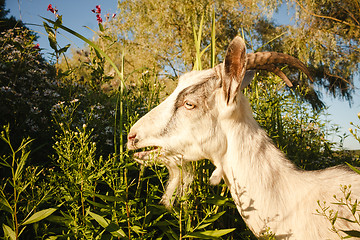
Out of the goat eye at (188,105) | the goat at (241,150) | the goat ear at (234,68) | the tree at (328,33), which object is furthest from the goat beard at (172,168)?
the tree at (328,33)

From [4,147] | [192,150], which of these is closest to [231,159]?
[192,150]

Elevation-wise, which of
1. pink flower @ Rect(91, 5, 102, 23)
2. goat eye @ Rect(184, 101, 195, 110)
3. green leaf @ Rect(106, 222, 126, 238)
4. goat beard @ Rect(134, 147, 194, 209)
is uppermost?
pink flower @ Rect(91, 5, 102, 23)

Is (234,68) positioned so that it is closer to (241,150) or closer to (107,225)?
(241,150)

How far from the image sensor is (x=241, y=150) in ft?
5.70

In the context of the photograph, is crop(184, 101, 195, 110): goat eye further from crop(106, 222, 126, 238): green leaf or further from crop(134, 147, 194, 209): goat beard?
crop(106, 222, 126, 238): green leaf

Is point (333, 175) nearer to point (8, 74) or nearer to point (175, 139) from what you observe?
point (175, 139)

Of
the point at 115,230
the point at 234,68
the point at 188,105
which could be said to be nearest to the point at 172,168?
the point at 188,105

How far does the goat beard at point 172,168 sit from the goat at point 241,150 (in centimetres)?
4

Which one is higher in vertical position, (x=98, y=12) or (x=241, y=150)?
(x=98, y=12)

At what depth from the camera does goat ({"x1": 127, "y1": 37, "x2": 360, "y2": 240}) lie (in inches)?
63.7

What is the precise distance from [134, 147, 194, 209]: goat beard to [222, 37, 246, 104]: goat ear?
0.55 metres

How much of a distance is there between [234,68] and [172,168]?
0.88 m

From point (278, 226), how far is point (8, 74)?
328 centimetres

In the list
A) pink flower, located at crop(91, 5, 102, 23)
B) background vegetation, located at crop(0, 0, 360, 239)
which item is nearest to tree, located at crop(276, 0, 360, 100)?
background vegetation, located at crop(0, 0, 360, 239)
